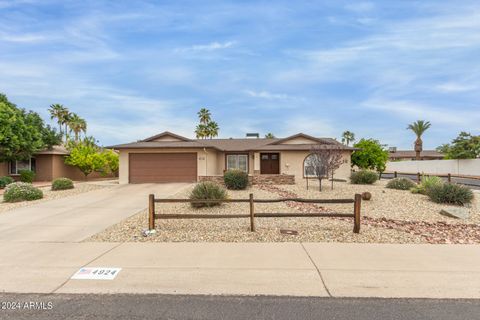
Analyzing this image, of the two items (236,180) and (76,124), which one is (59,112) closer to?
(76,124)

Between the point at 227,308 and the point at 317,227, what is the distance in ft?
16.9

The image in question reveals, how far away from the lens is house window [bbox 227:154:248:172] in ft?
86.6

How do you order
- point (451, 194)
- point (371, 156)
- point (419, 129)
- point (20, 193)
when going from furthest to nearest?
point (419, 129), point (371, 156), point (20, 193), point (451, 194)

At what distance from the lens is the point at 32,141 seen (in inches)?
925

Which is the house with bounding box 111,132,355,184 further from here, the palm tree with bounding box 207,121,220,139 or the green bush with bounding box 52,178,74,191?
the palm tree with bounding box 207,121,220,139

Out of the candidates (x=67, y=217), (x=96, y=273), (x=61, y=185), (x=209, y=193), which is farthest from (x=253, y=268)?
(x=61, y=185)

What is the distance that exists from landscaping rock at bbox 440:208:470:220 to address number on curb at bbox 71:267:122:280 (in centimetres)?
1075

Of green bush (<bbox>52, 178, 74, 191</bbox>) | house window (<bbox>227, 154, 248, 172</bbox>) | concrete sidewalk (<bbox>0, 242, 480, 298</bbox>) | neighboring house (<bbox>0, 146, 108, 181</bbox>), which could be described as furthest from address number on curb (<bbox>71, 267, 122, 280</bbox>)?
neighboring house (<bbox>0, 146, 108, 181</bbox>)

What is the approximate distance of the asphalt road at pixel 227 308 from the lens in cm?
379

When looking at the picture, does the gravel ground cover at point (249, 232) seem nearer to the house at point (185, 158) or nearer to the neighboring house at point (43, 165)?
the house at point (185, 158)

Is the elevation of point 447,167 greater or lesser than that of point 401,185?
greater

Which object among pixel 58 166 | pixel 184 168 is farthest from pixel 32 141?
pixel 184 168

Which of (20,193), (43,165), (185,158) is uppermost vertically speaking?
(185,158)

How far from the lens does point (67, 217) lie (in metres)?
10.1
